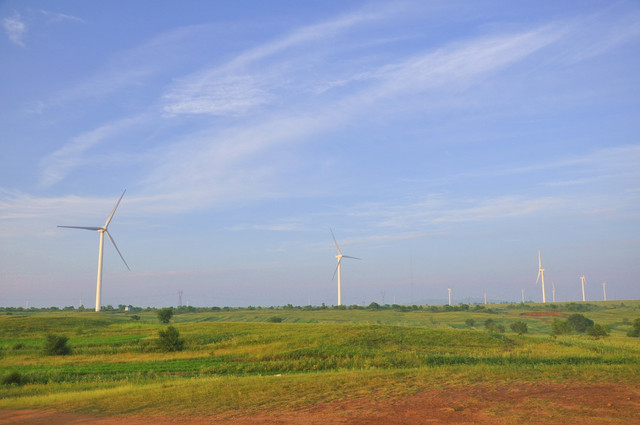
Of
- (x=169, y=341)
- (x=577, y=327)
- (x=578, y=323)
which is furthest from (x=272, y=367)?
(x=578, y=323)

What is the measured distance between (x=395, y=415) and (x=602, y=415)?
716 centimetres

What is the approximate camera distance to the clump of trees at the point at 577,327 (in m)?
72.6

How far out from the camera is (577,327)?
335 ft

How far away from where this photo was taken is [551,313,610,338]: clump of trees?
7256 cm

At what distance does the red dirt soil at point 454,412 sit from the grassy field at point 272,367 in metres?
1.46

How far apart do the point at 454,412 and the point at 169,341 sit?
43456 mm

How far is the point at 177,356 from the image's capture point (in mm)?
50031

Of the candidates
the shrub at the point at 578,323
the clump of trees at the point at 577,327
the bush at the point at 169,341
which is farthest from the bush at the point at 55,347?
the shrub at the point at 578,323

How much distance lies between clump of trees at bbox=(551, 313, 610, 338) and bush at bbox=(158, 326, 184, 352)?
53.6 m

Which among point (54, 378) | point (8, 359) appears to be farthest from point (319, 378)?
point (8, 359)

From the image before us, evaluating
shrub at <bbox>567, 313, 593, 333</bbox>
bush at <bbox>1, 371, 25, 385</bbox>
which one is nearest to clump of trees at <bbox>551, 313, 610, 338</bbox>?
shrub at <bbox>567, 313, 593, 333</bbox>

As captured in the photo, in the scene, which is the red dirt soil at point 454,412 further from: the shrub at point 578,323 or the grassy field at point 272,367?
the shrub at point 578,323

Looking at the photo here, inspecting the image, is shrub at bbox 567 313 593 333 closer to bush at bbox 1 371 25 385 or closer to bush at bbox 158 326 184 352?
bush at bbox 158 326 184 352

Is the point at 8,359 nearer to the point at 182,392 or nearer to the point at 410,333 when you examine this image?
the point at 182,392
